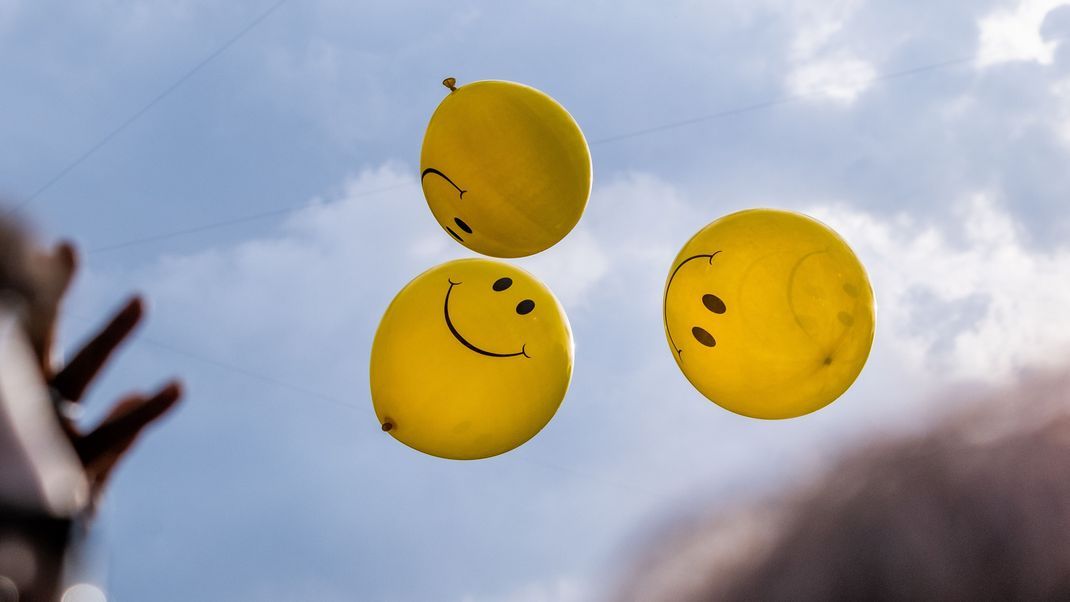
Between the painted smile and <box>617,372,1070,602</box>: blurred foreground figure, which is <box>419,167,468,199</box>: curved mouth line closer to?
the painted smile

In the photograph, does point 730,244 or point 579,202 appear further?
point 579,202

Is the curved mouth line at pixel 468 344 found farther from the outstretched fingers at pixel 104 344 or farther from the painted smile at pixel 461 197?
the outstretched fingers at pixel 104 344

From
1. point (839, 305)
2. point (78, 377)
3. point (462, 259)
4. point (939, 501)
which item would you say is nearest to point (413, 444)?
point (462, 259)

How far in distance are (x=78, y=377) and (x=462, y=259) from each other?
3.88 metres

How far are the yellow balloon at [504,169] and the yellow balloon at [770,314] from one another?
702 millimetres

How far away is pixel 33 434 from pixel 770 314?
12.0 ft

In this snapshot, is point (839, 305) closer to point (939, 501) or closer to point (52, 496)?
point (52, 496)

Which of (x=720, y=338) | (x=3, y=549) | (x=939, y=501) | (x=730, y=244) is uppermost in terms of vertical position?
(x=3, y=549)

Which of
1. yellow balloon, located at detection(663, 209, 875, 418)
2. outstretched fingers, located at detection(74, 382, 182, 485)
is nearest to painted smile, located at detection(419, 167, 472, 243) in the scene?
yellow balloon, located at detection(663, 209, 875, 418)

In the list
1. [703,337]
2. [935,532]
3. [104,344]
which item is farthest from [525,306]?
[935,532]

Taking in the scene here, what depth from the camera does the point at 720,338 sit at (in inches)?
163

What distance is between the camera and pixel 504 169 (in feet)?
14.4

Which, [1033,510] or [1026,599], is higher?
[1033,510]

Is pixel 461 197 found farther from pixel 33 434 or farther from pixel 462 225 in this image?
pixel 33 434
